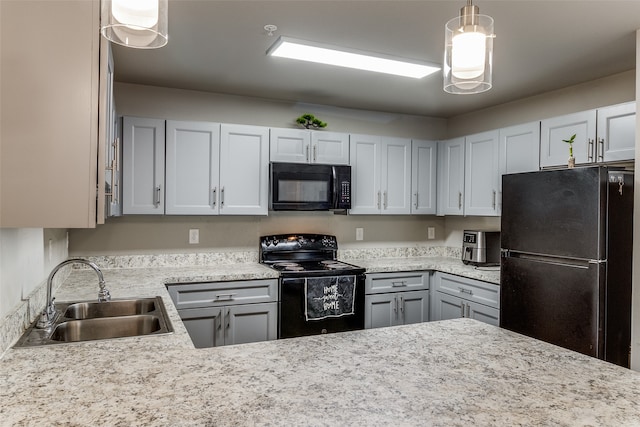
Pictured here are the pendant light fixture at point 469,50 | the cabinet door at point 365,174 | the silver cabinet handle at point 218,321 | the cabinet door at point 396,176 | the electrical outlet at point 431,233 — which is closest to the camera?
the pendant light fixture at point 469,50

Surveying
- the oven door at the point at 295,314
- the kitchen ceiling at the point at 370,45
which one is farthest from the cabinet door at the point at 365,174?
the oven door at the point at 295,314

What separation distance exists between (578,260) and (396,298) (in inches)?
61.9

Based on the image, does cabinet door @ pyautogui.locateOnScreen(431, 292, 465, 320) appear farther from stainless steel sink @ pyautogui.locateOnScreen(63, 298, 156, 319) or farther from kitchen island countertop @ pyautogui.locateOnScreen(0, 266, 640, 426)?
stainless steel sink @ pyautogui.locateOnScreen(63, 298, 156, 319)

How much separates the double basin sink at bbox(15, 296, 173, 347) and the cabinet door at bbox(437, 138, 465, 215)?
2816mm

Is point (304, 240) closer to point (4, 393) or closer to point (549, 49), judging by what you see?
point (549, 49)

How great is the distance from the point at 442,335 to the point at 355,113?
9.77ft

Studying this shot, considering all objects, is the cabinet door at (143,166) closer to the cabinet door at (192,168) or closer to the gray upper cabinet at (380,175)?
the cabinet door at (192,168)

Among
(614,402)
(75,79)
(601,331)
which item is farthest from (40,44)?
(601,331)

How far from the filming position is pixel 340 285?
3.41 meters

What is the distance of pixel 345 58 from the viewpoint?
269 cm

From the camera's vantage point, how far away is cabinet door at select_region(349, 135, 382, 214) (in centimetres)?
393

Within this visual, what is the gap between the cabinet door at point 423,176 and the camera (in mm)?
4195

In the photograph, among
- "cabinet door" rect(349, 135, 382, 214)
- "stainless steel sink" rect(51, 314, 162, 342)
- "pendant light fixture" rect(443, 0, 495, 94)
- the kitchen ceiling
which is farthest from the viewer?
"cabinet door" rect(349, 135, 382, 214)

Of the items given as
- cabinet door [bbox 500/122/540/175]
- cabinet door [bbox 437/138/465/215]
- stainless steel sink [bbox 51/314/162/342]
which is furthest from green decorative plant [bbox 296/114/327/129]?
stainless steel sink [bbox 51/314/162/342]
